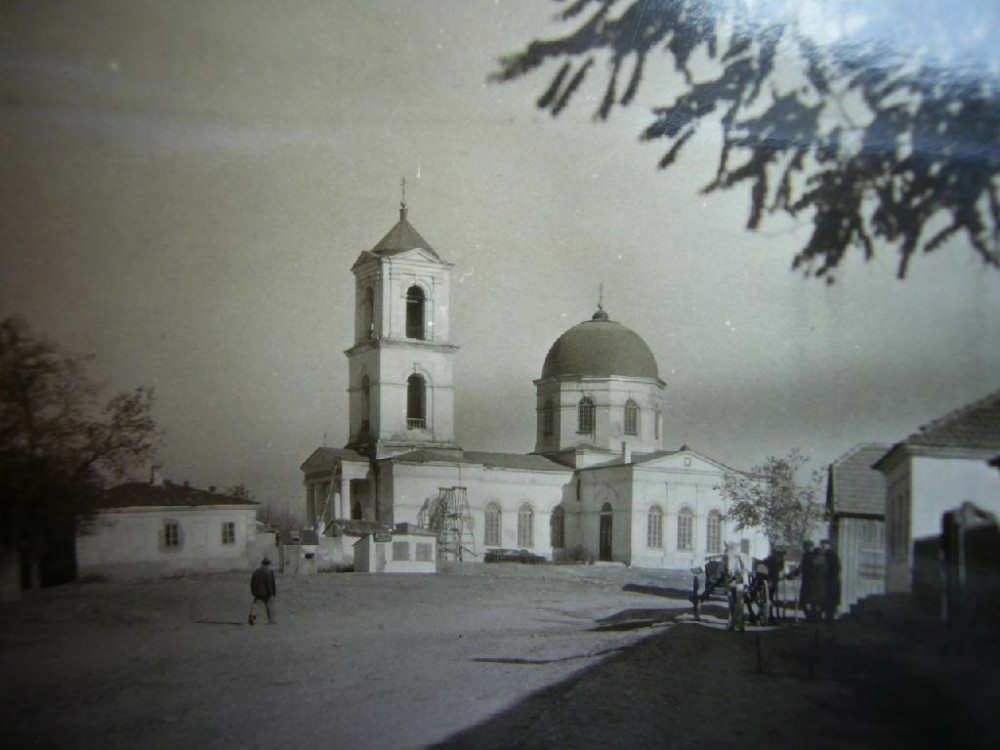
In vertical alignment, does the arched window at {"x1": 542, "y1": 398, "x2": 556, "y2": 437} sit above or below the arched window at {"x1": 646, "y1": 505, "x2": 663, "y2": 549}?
above

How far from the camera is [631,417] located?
1134 inches

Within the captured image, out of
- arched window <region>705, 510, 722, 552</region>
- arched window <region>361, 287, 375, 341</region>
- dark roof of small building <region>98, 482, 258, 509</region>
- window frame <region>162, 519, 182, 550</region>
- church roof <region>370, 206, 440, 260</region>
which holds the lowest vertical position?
arched window <region>705, 510, 722, 552</region>

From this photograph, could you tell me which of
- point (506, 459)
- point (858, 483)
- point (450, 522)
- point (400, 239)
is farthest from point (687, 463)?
point (506, 459)

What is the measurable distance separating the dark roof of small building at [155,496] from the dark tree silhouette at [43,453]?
0.07 m

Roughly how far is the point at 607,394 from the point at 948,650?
26.8 metres

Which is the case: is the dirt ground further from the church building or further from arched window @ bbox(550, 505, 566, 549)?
arched window @ bbox(550, 505, 566, 549)

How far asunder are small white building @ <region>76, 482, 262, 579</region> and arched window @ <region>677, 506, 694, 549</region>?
617 centimetres

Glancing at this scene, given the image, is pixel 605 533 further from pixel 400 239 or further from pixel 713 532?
pixel 400 239

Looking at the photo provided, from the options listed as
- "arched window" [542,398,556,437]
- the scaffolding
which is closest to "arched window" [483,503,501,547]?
the scaffolding

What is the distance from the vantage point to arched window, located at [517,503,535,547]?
24.8m

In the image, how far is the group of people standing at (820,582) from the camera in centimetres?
480

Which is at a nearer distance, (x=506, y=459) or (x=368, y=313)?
(x=368, y=313)

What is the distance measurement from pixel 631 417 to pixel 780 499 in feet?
76.2

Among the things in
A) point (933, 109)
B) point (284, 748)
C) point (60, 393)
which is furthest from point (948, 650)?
point (60, 393)
